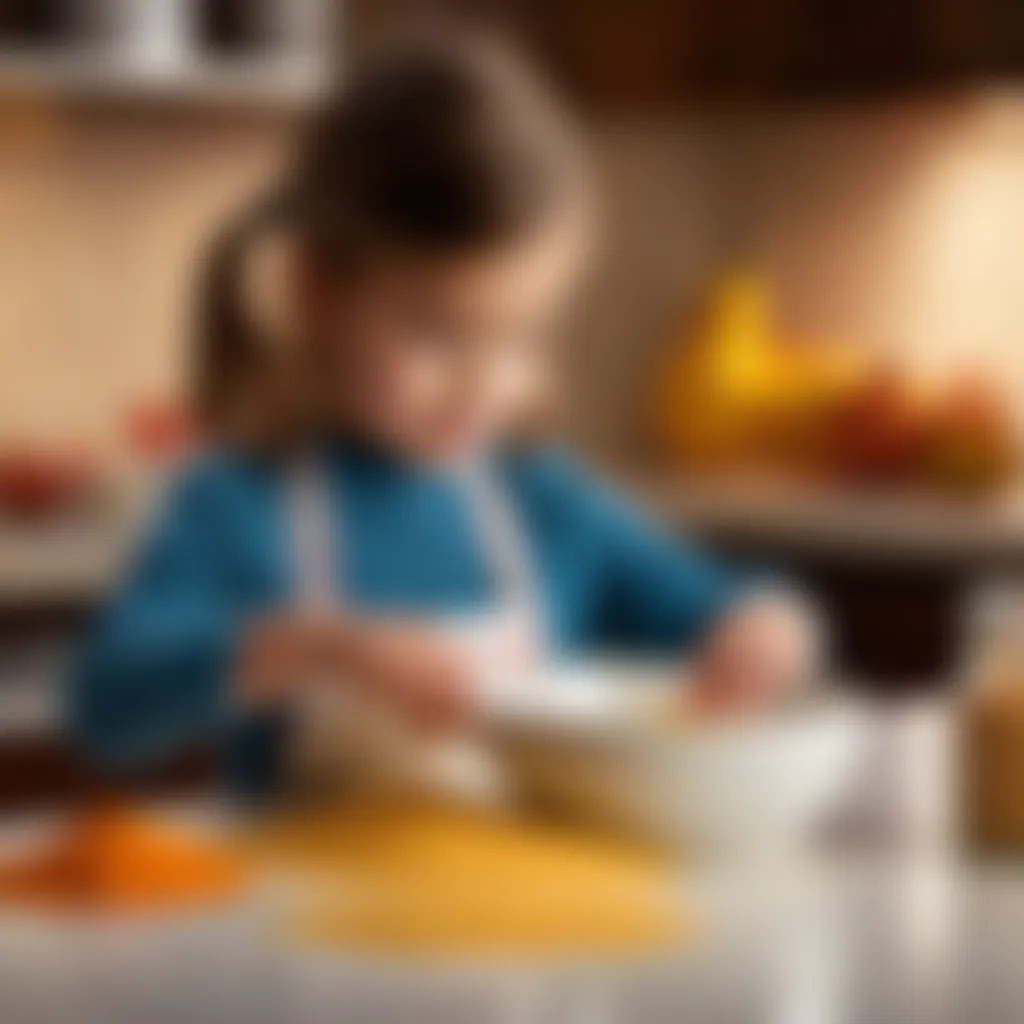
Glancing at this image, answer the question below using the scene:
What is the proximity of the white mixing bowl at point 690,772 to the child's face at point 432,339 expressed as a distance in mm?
118

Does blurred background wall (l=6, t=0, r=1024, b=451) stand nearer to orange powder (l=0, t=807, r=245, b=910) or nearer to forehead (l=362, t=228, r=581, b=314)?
forehead (l=362, t=228, r=581, b=314)

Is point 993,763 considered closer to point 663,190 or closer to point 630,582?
point 630,582

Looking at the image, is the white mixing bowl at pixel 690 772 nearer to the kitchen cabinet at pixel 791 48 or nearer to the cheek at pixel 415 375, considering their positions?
the cheek at pixel 415 375

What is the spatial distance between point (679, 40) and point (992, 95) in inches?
7.6

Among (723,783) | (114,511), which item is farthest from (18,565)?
(723,783)

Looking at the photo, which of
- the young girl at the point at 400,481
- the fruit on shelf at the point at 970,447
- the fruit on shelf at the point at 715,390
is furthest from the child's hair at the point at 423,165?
the fruit on shelf at the point at 970,447

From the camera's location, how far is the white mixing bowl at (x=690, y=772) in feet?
1.38

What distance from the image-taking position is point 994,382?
949mm

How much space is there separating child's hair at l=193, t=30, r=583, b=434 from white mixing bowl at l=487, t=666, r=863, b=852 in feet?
0.45

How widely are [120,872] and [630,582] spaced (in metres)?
0.23

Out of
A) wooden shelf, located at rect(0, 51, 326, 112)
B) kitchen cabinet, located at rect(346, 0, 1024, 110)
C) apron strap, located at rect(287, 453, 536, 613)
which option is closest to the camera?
apron strap, located at rect(287, 453, 536, 613)

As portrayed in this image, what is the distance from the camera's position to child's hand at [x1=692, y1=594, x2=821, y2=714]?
19.5 inches

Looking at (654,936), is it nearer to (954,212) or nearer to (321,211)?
(321,211)

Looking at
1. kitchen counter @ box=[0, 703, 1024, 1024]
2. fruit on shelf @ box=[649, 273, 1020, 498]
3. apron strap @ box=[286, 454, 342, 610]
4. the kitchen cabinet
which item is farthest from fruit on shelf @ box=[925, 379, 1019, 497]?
kitchen counter @ box=[0, 703, 1024, 1024]
